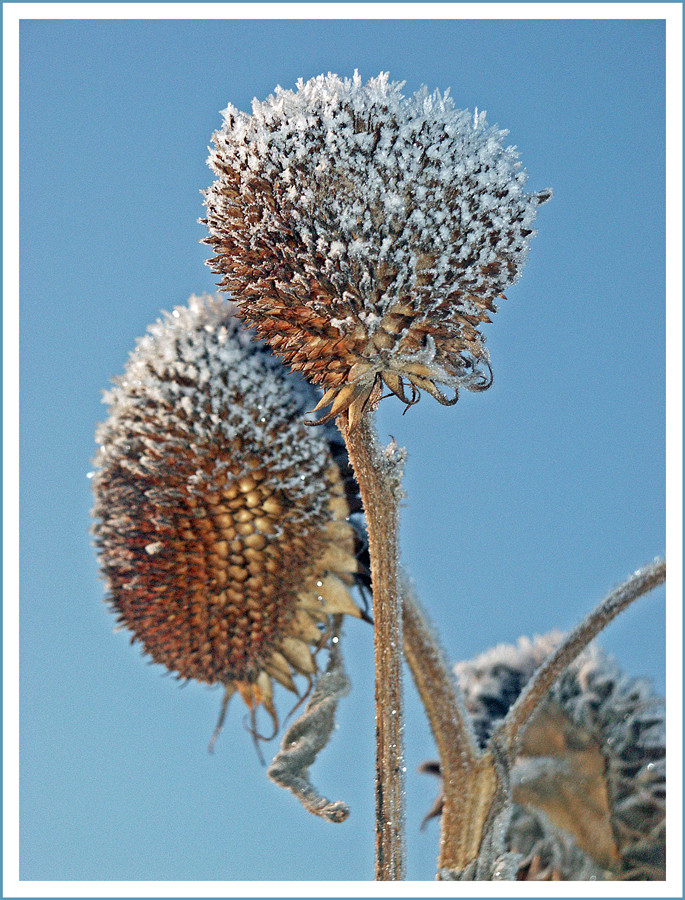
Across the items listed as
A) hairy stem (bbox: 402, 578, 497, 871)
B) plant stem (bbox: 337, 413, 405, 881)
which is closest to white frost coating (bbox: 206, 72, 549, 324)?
plant stem (bbox: 337, 413, 405, 881)

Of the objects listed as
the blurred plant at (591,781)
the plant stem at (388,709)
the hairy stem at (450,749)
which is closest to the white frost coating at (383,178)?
the plant stem at (388,709)

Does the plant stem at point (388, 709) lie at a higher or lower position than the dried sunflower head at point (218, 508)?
lower

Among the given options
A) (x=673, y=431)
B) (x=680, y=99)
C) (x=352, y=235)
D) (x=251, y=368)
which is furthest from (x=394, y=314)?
(x=680, y=99)

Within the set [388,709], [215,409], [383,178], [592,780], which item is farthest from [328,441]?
[592,780]

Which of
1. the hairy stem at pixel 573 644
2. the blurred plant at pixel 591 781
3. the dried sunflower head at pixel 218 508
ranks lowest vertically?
the blurred plant at pixel 591 781

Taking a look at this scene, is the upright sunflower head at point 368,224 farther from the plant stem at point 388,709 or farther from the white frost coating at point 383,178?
the plant stem at point 388,709

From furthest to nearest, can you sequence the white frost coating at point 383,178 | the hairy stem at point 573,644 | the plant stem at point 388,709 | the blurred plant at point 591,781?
the blurred plant at point 591,781 → the hairy stem at point 573,644 → the plant stem at point 388,709 → the white frost coating at point 383,178

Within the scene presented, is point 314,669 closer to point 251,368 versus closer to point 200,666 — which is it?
point 200,666

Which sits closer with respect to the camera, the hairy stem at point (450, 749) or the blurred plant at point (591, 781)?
the hairy stem at point (450, 749)
